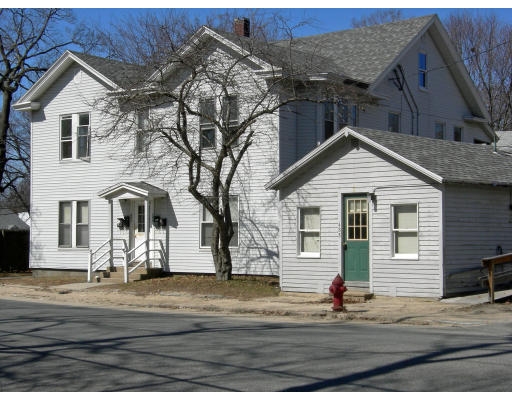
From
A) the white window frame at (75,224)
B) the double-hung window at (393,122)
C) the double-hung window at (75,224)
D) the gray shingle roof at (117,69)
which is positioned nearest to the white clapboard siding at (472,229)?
the double-hung window at (393,122)

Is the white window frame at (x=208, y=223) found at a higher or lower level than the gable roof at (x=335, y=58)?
lower

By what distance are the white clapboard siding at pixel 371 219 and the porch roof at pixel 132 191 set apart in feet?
20.4

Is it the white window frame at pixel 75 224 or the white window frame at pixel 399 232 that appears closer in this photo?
the white window frame at pixel 399 232

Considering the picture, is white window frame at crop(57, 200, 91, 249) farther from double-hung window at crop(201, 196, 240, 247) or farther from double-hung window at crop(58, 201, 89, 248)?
double-hung window at crop(201, 196, 240, 247)

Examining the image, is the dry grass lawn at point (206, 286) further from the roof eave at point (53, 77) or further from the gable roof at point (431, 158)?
the roof eave at point (53, 77)

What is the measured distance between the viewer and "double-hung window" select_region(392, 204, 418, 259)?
20.7m

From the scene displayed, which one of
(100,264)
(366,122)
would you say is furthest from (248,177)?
(100,264)

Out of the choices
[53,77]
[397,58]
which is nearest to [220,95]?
[397,58]

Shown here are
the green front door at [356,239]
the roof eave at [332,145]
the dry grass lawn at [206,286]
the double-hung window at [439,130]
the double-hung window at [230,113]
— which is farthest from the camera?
the double-hung window at [439,130]

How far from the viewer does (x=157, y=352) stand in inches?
465

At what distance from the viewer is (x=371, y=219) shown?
21.3m

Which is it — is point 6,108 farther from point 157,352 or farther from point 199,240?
point 157,352

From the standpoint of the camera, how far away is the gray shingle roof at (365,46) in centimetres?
2830

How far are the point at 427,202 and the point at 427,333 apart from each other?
6311 mm
